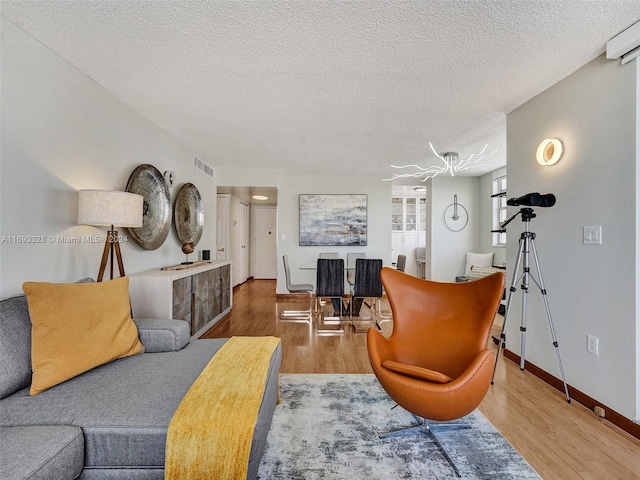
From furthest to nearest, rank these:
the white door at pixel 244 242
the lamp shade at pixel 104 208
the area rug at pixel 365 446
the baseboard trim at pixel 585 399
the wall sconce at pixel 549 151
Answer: the white door at pixel 244 242 → the wall sconce at pixel 549 151 → the lamp shade at pixel 104 208 → the baseboard trim at pixel 585 399 → the area rug at pixel 365 446

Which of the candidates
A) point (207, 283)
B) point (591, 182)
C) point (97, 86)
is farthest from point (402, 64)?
point (207, 283)

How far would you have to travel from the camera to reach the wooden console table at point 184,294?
268 centimetres

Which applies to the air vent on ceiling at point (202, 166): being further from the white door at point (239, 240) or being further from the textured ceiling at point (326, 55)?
the white door at point (239, 240)

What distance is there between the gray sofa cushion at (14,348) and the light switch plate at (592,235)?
11.0ft

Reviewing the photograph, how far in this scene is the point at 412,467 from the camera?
1.52 m

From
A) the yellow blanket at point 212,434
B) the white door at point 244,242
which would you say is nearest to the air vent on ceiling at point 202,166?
the white door at point 244,242

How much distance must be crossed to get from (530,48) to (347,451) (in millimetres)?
2707

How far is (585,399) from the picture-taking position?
2.11 metres

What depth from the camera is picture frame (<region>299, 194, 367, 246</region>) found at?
5930 mm

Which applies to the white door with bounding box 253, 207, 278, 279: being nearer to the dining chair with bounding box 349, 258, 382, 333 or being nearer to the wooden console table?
the wooden console table

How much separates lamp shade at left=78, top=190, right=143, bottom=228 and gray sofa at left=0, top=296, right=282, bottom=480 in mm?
658

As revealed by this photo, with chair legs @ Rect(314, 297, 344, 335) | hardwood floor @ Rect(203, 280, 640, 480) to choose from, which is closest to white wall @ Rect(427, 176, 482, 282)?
chair legs @ Rect(314, 297, 344, 335)

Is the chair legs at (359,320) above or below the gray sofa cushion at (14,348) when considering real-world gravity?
below

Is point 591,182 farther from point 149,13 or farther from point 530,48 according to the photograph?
point 149,13
